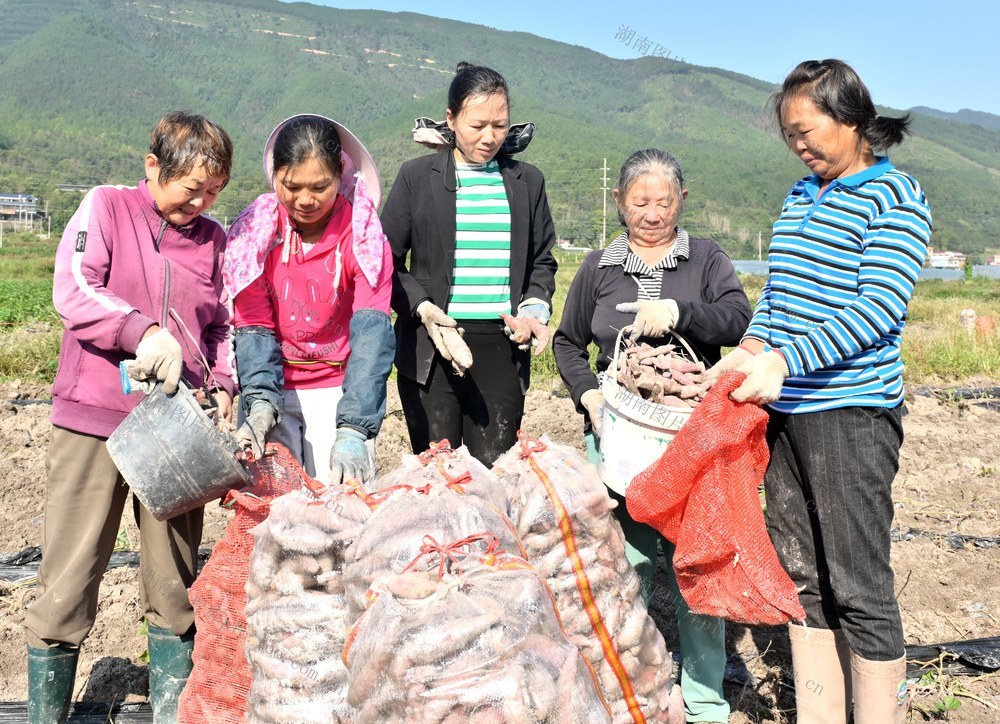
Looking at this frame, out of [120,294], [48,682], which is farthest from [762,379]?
[48,682]

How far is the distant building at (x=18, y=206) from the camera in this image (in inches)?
2950

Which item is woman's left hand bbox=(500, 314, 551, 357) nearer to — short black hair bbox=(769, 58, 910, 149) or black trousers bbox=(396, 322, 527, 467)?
black trousers bbox=(396, 322, 527, 467)

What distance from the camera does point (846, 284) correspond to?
1.91 meters

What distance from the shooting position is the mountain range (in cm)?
9031

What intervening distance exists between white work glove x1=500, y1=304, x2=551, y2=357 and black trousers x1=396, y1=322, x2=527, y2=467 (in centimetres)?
12

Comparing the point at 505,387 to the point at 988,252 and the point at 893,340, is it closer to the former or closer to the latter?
the point at 893,340

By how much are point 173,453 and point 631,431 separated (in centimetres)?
107

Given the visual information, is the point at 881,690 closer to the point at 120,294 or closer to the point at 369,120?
the point at 120,294

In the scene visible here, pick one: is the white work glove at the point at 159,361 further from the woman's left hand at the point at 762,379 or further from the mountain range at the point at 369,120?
the mountain range at the point at 369,120

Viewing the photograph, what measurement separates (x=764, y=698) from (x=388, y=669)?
71.2 inches

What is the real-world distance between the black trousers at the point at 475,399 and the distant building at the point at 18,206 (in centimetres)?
8392

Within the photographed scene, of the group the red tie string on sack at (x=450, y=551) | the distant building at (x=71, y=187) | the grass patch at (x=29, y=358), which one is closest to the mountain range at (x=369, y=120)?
the distant building at (x=71, y=187)

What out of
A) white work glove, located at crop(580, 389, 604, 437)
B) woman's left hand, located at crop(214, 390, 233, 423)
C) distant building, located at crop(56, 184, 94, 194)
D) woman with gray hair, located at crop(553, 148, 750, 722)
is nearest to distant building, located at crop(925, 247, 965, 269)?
woman with gray hair, located at crop(553, 148, 750, 722)

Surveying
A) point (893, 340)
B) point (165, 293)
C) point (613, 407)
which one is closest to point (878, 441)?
point (893, 340)
